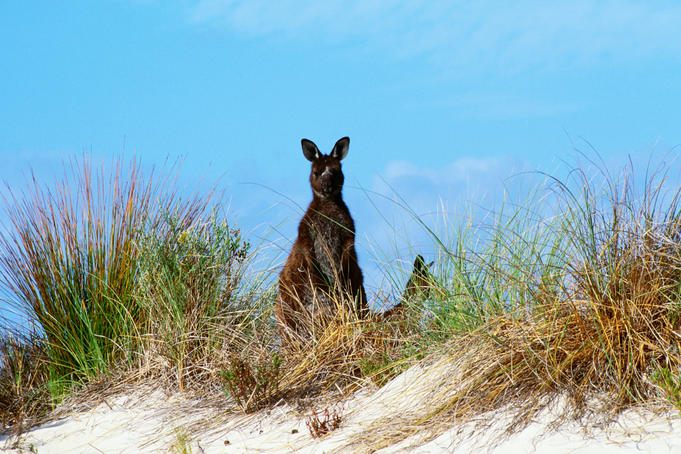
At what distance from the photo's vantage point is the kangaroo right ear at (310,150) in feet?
22.5

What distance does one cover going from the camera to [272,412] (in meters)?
5.43

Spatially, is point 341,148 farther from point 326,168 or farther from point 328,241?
point 328,241

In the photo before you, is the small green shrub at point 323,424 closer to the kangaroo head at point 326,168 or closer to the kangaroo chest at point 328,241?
the kangaroo chest at point 328,241

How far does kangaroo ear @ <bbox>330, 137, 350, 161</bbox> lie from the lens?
686cm

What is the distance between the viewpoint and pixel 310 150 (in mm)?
6891

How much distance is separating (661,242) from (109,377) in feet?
15.5

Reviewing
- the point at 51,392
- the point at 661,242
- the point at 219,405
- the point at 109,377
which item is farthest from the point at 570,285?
the point at 51,392

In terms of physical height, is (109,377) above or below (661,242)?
above

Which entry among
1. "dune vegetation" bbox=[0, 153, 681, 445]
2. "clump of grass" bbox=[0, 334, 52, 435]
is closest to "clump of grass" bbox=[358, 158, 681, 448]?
"dune vegetation" bbox=[0, 153, 681, 445]

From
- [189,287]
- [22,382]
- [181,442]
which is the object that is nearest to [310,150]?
[189,287]

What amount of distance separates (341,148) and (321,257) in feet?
3.44

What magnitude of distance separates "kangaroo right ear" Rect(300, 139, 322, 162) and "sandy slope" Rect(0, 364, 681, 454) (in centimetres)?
244

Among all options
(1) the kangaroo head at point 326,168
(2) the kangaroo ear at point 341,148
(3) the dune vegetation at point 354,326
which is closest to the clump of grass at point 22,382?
(3) the dune vegetation at point 354,326

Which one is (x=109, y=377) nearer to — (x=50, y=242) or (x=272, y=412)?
(x=50, y=242)
